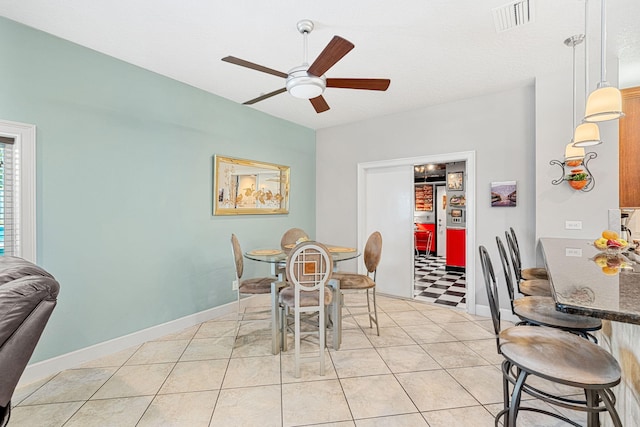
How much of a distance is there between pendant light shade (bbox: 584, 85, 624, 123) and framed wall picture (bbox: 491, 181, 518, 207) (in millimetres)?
1722

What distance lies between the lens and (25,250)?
2.17m

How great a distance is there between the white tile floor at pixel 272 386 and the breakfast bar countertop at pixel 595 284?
98 centimetres

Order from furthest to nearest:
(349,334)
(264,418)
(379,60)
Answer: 1. (349,334)
2. (379,60)
3. (264,418)

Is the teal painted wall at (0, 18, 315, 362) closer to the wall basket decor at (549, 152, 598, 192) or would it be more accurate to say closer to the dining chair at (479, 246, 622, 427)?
the dining chair at (479, 246, 622, 427)

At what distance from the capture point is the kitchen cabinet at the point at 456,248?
597 centimetres

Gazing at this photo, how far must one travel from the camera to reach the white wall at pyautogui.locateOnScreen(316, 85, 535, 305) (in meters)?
3.28

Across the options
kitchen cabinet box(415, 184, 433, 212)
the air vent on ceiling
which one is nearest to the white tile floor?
the air vent on ceiling

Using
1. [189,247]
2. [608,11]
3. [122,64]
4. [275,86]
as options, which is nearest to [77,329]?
[189,247]

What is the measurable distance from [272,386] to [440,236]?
6.86 m

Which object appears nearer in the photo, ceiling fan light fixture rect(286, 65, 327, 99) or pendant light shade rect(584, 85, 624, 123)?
pendant light shade rect(584, 85, 624, 123)

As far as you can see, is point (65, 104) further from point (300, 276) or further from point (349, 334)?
point (349, 334)

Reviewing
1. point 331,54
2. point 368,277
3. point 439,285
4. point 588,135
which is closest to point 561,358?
point 588,135

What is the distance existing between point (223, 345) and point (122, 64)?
281 cm

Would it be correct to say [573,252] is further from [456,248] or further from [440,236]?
[440,236]
